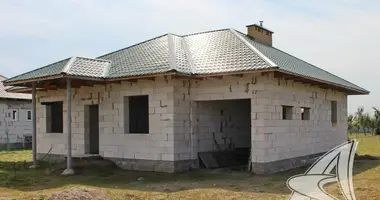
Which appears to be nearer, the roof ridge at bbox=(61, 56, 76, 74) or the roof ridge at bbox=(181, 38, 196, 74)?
Answer: the roof ridge at bbox=(61, 56, 76, 74)

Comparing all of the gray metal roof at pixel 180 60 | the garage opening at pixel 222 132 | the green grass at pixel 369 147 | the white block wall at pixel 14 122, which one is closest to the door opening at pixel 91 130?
the gray metal roof at pixel 180 60

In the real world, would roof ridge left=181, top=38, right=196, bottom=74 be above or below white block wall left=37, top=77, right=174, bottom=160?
above

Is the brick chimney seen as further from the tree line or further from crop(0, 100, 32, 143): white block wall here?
the tree line

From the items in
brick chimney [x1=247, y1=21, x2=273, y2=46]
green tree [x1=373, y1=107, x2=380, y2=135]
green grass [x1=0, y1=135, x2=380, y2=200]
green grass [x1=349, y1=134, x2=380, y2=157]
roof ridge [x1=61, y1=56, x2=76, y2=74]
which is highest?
brick chimney [x1=247, y1=21, x2=273, y2=46]

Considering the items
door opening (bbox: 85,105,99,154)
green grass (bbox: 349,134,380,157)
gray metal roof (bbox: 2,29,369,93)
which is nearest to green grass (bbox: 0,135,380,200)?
door opening (bbox: 85,105,99,154)

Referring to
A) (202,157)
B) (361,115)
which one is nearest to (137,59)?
(202,157)

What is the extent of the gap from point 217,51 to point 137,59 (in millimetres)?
2781

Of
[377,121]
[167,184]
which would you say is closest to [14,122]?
[167,184]

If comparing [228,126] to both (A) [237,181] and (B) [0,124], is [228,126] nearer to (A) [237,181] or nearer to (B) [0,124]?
(A) [237,181]

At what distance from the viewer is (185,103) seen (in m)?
13.6

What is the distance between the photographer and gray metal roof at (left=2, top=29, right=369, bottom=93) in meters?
12.9

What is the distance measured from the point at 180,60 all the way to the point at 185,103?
144cm

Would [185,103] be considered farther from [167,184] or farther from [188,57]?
[167,184]

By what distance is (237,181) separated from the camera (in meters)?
11.6
